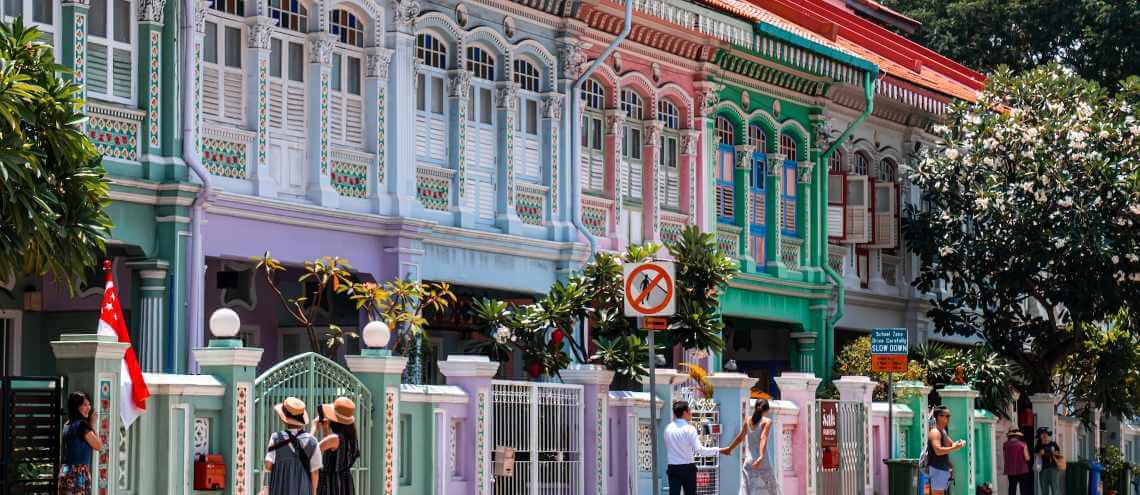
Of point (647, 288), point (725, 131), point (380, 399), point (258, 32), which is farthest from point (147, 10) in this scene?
point (725, 131)

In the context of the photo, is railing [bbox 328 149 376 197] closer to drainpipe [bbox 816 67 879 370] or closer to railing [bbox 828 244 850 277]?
drainpipe [bbox 816 67 879 370]

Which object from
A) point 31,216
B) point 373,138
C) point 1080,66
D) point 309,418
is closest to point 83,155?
point 31,216

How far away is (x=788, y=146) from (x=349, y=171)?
10367 mm

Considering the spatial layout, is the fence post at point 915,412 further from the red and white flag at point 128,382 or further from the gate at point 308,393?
the red and white flag at point 128,382

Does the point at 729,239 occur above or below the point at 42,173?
above

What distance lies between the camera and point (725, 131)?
2842 centimetres

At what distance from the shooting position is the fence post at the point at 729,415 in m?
20.1

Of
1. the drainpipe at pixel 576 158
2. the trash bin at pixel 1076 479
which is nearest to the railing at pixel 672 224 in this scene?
the drainpipe at pixel 576 158

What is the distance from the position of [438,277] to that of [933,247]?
11244 millimetres

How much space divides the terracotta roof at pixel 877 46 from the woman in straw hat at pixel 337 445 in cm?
1655

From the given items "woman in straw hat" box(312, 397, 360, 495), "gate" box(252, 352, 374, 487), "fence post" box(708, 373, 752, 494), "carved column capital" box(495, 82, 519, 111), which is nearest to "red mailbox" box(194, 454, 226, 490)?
"gate" box(252, 352, 374, 487)

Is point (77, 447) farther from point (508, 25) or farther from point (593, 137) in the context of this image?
point (593, 137)

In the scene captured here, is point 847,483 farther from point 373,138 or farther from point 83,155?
point 83,155

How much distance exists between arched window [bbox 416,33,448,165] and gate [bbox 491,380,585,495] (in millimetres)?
4669
